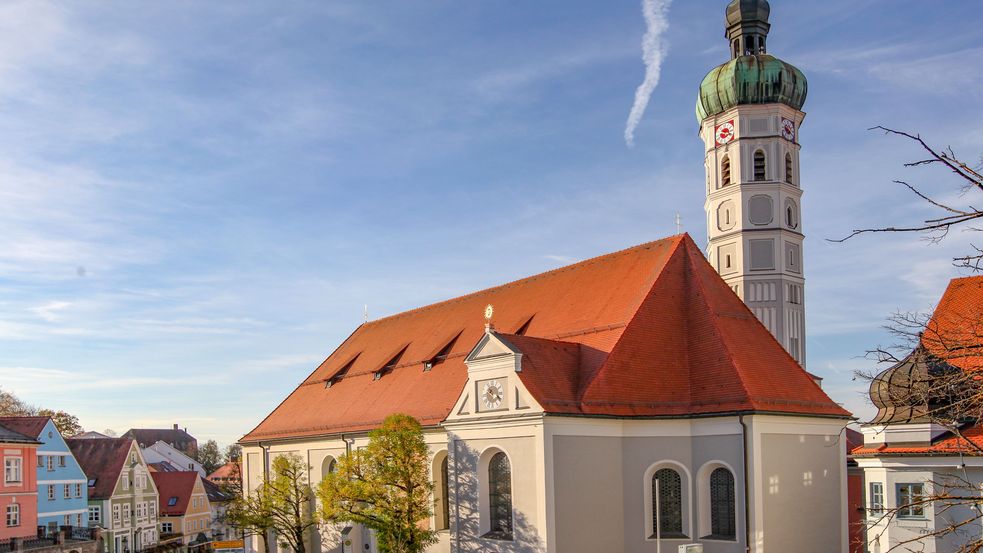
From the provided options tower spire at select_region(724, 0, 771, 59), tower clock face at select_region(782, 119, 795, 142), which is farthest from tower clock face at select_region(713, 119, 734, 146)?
tower spire at select_region(724, 0, 771, 59)

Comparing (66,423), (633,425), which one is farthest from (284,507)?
(66,423)

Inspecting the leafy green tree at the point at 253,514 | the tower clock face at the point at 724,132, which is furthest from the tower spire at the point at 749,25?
the leafy green tree at the point at 253,514

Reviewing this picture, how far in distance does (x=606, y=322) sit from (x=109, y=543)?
144 feet

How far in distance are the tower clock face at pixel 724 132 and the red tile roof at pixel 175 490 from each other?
47833 mm

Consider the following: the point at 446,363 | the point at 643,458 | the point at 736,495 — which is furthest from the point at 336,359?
the point at 736,495

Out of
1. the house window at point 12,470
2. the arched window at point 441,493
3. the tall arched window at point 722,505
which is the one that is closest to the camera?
the tall arched window at point 722,505

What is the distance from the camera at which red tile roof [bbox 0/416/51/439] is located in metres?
47.1

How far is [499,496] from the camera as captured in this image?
2623 cm

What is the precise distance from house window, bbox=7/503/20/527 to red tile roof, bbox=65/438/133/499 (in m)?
14.9

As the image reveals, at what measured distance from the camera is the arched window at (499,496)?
2591 cm

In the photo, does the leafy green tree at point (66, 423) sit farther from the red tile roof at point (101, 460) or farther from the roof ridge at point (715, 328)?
the roof ridge at point (715, 328)

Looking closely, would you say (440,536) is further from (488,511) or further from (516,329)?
(516,329)

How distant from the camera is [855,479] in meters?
37.5

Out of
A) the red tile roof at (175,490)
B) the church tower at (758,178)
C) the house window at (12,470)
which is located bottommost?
the red tile roof at (175,490)
